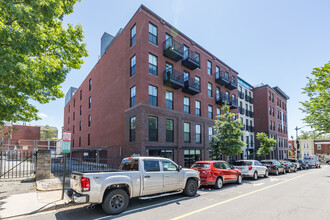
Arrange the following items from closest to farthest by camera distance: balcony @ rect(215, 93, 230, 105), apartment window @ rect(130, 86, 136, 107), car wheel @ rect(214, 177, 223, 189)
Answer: car wheel @ rect(214, 177, 223, 189)
apartment window @ rect(130, 86, 136, 107)
balcony @ rect(215, 93, 230, 105)

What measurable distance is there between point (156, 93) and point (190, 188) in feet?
36.1

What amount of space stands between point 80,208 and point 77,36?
794cm

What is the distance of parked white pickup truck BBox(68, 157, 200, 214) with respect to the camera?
6.07 metres

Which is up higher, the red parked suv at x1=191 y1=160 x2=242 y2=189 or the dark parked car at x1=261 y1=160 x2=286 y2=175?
the red parked suv at x1=191 y1=160 x2=242 y2=189

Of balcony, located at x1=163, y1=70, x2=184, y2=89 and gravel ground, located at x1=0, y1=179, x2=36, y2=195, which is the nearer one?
gravel ground, located at x1=0, y1=179, x2=36, y2=195

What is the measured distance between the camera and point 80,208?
22.9 feet

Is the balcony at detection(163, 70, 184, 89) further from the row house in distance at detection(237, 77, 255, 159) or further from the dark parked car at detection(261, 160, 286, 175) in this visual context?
the row house in distance at detection(237, 77, 255, 159)

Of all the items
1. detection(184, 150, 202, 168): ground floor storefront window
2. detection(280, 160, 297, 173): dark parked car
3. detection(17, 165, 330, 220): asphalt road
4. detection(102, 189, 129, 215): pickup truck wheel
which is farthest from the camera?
detection(280, 160, 297, 173): dark parked car

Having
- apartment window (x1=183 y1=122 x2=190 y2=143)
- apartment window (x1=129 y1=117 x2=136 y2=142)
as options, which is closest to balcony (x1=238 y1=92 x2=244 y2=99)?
apartment window (x1=183 y1=122 x2=190 y2=143)

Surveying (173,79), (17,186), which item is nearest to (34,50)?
(17,186)

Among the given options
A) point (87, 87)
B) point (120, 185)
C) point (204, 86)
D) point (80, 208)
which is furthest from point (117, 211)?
point (87, 87)

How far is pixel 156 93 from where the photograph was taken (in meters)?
18.5

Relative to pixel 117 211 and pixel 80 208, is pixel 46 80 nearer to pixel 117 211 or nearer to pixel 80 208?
pixel 80 208

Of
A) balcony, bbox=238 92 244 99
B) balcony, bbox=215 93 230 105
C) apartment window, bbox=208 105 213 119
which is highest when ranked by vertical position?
balcony, bbox=238 92 244 99
